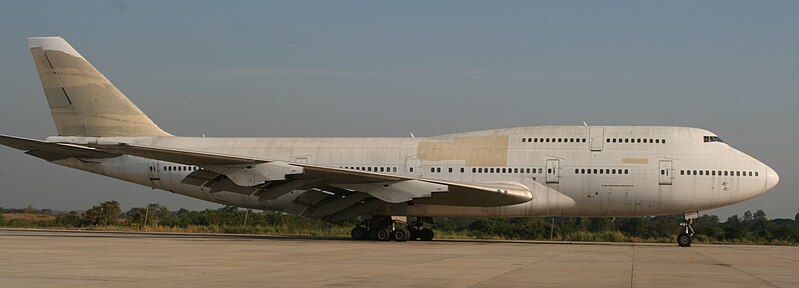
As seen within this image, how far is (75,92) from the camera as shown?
32.6m

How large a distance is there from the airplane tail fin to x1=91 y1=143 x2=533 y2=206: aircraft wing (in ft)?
18.5

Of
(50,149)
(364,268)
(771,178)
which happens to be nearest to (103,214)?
(50,149)

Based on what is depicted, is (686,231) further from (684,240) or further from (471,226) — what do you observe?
(471,226)

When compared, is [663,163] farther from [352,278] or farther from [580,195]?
[352,278]

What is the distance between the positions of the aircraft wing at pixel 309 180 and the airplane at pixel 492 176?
3cm

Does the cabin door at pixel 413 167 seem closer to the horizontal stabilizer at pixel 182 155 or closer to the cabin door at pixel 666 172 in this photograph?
the horizontal stabilizer at pixel 182 155

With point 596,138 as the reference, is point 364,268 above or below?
below

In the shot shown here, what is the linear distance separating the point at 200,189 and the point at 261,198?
5.05 m

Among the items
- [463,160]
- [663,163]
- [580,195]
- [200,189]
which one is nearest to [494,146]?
[463,160]

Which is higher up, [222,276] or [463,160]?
[463,160]

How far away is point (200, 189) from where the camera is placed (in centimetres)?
3222

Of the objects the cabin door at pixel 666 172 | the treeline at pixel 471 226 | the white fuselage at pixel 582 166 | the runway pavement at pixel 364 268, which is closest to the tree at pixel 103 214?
the treeline at pixel 471 226

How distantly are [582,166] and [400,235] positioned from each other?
6.08 metres

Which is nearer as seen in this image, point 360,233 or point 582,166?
point 582,166
